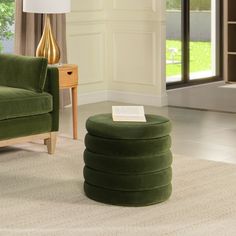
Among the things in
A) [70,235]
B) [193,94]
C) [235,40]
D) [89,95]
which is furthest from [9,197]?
[235,40]

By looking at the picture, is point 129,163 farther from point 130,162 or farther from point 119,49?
point 119,49

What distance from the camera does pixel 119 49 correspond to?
28.5 ft

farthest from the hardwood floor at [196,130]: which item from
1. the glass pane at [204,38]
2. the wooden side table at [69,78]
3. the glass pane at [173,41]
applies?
the glass pane at [204,38]

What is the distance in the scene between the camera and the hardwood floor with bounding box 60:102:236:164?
5930 mm

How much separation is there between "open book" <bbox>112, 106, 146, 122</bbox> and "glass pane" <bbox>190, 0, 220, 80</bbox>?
4944 millimetres

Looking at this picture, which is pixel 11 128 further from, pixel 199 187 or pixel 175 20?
pixel 175 20

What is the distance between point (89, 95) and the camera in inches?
340

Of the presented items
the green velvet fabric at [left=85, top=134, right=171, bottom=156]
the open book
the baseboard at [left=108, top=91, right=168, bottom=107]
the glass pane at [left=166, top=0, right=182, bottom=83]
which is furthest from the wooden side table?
the glass pane at [left=166, top=0, right=182, bottom=83]

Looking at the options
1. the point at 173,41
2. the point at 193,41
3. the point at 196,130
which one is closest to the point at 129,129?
the point at 196,130

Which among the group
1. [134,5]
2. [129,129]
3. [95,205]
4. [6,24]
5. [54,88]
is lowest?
[95,205]

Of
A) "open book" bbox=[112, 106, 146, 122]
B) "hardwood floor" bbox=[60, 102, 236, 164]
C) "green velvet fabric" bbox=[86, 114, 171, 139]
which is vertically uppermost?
"open book" bbox=[112, 106, 146, 122]

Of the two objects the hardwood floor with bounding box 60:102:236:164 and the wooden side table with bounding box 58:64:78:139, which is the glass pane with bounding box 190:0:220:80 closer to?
the hardwood floor with bounding box 60:102:236:164

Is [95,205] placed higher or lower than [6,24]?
lower

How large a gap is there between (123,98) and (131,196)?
4404 millimetres
